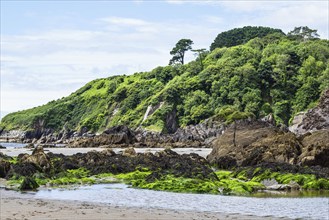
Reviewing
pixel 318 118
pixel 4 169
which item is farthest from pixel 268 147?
pixel 318 118

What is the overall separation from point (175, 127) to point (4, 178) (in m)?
120

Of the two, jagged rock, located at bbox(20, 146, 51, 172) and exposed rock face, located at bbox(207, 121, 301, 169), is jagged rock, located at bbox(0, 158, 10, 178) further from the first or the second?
exposed rock face, located at bbox(207, 121, 301, 169)

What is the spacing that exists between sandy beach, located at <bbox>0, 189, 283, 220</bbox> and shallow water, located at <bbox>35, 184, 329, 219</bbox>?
157 cm

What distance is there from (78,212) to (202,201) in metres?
8.02

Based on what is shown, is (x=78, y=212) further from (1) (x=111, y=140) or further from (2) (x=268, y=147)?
(1) (x=111, y=140)

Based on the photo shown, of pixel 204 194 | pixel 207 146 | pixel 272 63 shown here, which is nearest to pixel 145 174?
pixel 204 194

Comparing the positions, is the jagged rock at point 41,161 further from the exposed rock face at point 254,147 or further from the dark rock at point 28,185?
the exposed rock face at point 254,147

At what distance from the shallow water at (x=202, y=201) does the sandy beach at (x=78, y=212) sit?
5.15ft

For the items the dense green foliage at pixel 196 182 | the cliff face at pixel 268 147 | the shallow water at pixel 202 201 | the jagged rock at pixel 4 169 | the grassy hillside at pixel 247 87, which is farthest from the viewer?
the grassy hillside at pixel 247 87

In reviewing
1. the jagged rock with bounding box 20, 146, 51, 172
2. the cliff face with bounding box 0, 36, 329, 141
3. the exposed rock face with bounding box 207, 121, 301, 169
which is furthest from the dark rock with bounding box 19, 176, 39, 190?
the cliff face with bounding box 0, 36, 329, 141

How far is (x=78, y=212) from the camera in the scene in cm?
2278

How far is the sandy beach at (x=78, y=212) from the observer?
70.2 feet

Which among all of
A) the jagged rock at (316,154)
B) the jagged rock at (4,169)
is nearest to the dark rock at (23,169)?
the jagged rock at (4,169)

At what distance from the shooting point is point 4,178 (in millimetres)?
37219
